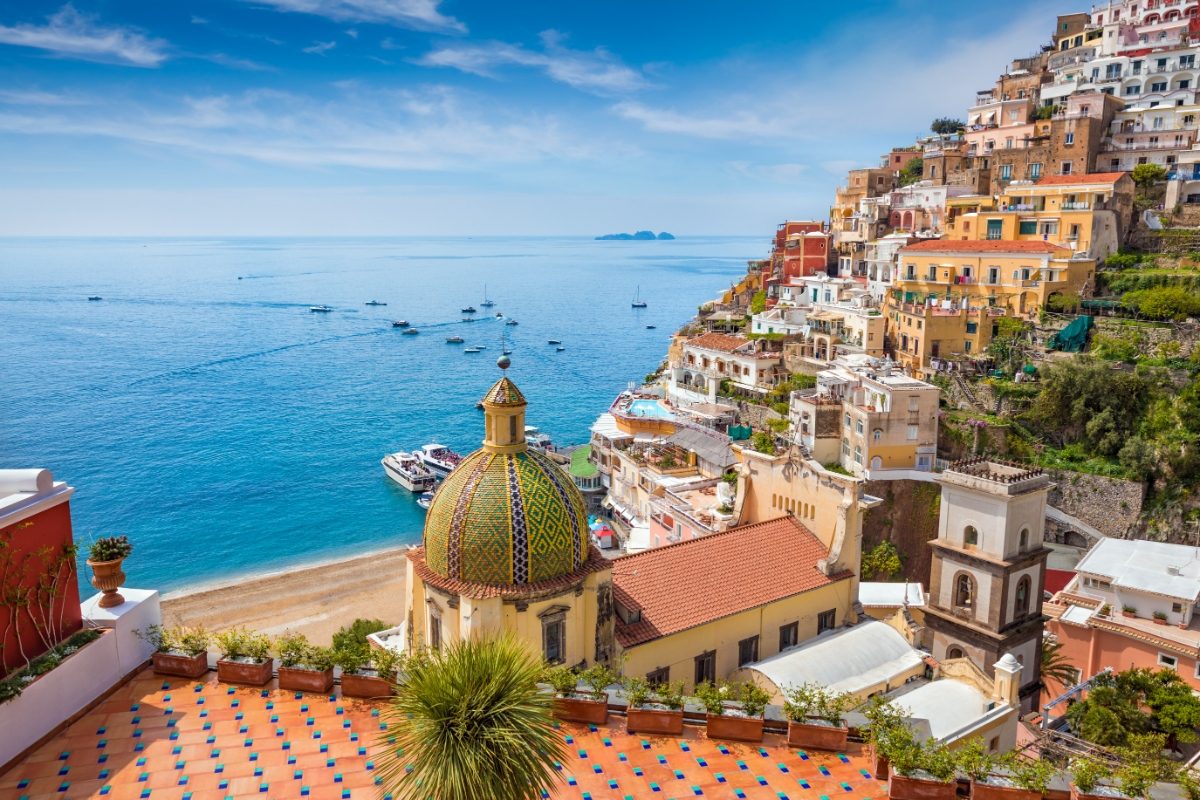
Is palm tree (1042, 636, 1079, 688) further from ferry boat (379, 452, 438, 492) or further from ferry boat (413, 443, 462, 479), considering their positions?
ferry boat (379, 452, 438, 492)

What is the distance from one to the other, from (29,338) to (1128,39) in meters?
134

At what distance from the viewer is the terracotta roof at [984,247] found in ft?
159

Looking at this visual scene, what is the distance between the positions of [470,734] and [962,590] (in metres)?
18.1

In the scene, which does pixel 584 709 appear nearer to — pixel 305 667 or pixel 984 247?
pixel 305 667

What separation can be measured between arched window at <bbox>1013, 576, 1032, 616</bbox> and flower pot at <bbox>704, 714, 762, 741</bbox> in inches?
534

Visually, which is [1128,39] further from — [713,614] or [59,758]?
[59,758]

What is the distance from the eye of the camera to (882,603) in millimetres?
29062

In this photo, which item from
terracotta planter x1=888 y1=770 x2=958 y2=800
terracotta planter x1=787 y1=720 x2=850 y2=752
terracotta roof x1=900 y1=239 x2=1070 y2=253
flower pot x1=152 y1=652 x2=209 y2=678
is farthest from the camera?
terracotta roof x1=900 y1=239 x2=1070 y2=253

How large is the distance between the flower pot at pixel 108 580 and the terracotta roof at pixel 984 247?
4934cm

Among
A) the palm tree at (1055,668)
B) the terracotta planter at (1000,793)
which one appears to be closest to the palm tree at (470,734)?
the terracotta planter at (1000,793)

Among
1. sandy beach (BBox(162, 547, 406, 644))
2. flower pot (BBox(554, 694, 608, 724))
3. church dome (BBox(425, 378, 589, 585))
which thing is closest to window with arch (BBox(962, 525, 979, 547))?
church dome (BBox(425, 378, 589, 585))

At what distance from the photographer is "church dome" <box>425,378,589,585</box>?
1570cm

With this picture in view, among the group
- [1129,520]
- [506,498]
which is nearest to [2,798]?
[506,498]

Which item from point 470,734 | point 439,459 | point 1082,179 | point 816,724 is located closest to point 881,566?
point 816,724
